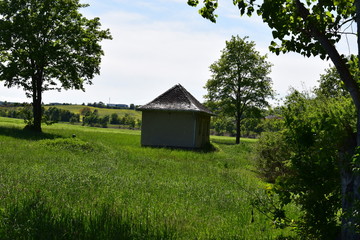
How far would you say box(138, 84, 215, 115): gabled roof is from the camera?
2622 cm

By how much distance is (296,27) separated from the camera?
6230mm

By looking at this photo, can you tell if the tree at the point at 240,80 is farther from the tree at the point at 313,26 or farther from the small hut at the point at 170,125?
the tree at the point at 313,26

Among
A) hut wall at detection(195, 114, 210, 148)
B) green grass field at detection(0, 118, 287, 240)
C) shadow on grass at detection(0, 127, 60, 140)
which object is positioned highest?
hut wall at detection(195, 114, 210, 148)

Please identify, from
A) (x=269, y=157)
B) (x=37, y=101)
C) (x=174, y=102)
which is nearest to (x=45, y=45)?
(x=37, y=101)

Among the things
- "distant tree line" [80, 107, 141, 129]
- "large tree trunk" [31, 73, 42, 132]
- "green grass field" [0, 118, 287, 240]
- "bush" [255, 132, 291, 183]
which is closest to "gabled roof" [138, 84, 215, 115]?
"large tree trunk" [31, 73, 42, 132]

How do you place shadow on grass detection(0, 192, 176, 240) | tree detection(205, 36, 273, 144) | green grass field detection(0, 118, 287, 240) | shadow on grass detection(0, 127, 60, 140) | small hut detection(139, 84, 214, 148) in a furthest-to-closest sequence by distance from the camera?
tree detection(205, 36, 273, 144)
small hut detection(139, 84, 214, 148)
shadow on grass detection(0, 127, 60, 140)
green grass field detection(0, 118, 287, 240)
shadow on grass detection(0, 192, 176, 240)

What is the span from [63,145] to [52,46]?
487 inches

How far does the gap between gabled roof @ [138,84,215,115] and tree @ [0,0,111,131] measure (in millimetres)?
7599

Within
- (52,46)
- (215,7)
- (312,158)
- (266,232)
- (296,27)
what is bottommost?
(266,232)

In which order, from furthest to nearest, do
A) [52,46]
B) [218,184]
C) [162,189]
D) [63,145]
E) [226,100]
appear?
[226,100], [52,46], [63,145], [218,184], [162,189]

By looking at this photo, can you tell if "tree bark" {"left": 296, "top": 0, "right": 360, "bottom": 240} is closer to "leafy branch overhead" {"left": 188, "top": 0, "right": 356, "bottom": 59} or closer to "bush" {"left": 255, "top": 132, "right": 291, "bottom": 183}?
"leafy branch overhead" {"left": 188, "top": 0, "right": 356, "bottom": 59}

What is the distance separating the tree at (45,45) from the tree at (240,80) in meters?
18.9

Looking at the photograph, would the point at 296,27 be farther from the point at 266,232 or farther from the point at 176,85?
the point at 176,85

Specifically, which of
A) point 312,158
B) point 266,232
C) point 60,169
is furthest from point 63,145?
point 312,158
